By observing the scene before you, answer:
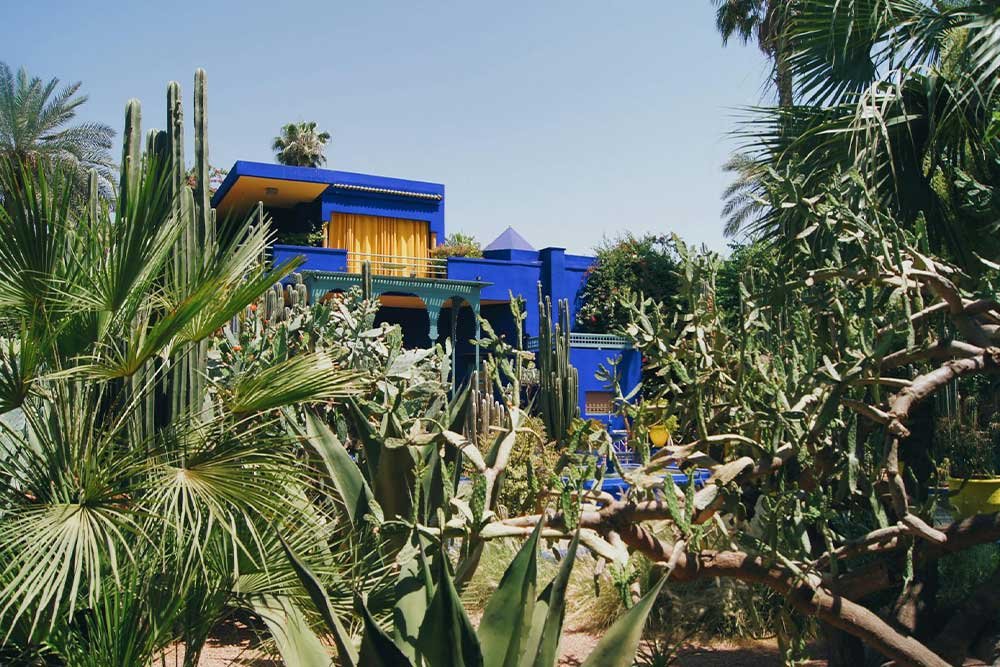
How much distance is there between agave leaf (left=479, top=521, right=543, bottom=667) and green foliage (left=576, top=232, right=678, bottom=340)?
22.7 m

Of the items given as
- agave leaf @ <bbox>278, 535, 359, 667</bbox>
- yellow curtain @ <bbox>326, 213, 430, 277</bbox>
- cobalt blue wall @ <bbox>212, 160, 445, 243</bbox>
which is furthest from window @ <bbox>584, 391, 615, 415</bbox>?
agave leaf @ <bbox>278, 535, 359, 667</bbox>

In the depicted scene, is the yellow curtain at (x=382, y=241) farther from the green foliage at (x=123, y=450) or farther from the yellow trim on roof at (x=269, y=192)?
the green foliage at (x=123, y=450)

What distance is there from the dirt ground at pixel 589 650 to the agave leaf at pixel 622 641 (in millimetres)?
3358

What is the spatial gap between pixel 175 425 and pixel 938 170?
606cm

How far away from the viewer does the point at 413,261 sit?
85.6 feet

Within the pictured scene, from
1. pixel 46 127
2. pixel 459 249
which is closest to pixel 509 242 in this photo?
pixel 459 249

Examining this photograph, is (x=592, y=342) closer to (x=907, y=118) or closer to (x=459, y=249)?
(x=459, y=249)

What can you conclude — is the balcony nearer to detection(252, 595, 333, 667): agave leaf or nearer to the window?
the window

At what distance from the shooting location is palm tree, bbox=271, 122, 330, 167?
38.8 m

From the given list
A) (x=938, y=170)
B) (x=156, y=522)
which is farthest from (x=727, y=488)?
(x=938, y=170)

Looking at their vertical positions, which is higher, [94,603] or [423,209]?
[423,209]

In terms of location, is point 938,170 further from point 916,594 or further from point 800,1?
point 916,594

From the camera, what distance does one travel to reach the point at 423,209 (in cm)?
2691

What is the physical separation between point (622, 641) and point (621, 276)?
23.0 meters
